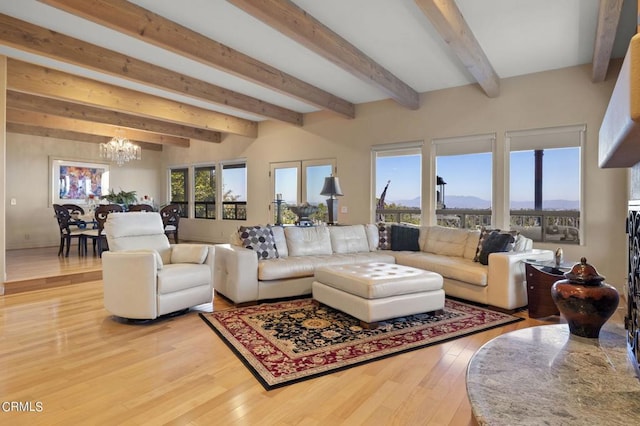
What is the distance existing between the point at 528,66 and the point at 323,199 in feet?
13.3

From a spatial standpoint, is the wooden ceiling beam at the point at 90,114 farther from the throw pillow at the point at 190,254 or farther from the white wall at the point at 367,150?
the throw pillow at the point at 190,254

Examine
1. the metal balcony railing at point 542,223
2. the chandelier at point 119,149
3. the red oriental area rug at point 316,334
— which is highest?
the chandelier at point 119,149

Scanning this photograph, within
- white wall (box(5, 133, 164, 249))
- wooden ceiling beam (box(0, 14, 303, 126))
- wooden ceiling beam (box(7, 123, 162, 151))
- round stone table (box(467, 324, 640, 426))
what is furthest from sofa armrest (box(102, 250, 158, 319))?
wooden ceiling beam (box(7, 123, 162, 151))

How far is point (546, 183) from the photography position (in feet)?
16.3

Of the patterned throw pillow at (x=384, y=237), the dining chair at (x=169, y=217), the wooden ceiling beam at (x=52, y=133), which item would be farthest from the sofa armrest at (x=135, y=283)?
the wooden ceiling beam at (x=52, y=133)

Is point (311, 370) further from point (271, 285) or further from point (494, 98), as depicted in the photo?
point (494, 98)

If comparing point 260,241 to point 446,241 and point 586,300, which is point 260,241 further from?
point 586,300

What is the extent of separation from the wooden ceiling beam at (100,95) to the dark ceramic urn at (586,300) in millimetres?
6005

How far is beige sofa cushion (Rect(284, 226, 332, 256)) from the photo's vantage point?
477 centimetres

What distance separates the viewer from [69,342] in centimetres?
296

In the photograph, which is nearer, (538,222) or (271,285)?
(271,285)

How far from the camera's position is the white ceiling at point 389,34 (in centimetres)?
338

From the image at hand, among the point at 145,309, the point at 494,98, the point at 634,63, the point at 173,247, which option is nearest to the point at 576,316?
the point at 634,63

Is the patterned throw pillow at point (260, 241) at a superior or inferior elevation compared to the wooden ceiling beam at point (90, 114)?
inferior
